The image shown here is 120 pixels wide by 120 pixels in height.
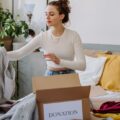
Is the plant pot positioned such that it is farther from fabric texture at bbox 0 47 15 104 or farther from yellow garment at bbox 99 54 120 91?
fabric texture at bbox 0 47 15 104

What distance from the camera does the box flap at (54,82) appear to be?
1699mm

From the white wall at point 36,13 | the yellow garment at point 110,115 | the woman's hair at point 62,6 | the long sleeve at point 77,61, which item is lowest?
the yellow garment at point 110,115

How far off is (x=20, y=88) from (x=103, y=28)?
4.71ft

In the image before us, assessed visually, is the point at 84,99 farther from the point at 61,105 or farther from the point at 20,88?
the point at 20,88

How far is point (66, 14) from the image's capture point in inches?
105

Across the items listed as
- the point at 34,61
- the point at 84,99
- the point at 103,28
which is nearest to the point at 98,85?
the point at 103,28

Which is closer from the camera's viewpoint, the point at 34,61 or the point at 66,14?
the point at 66,14

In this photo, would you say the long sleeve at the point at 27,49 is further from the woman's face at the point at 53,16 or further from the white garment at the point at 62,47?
the woman's face at the point at 53,16

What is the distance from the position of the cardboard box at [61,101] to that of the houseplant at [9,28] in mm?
2637

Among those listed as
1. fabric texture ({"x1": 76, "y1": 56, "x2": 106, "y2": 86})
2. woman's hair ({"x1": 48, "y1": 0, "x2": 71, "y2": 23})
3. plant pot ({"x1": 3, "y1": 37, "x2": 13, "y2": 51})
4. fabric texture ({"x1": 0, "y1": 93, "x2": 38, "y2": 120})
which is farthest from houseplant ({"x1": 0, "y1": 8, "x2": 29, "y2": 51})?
fabric texture ({"x1": 0, "y1": 93, "x2": 38, "y2": 120})

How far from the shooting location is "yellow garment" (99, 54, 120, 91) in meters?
3.13

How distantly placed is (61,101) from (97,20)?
7.77 feet

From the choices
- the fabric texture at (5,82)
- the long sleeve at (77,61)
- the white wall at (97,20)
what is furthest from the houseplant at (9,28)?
the fabric texture at (5,82)

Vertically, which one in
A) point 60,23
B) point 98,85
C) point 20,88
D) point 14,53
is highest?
point 60,23
